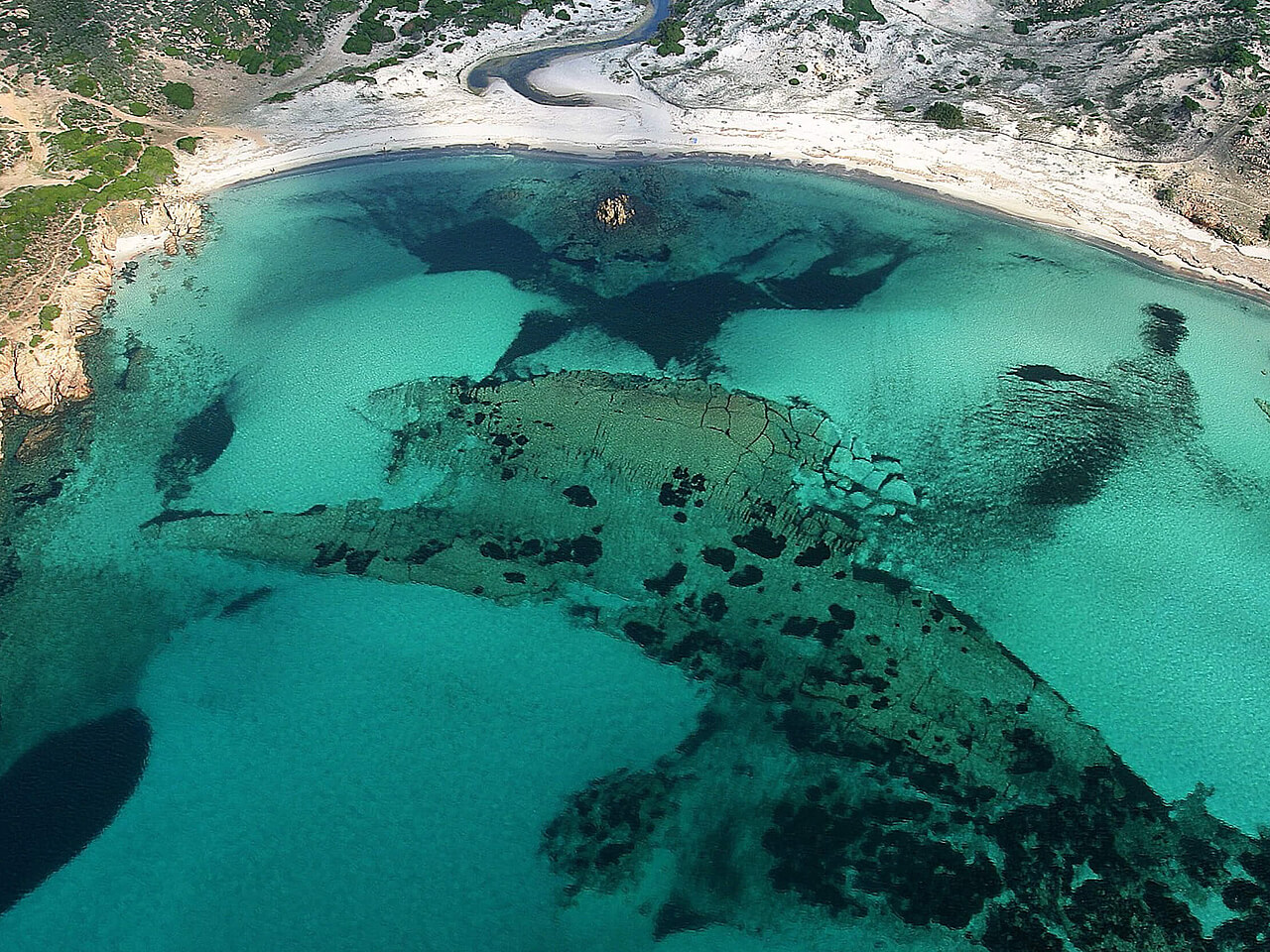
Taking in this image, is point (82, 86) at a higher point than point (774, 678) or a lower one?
higher

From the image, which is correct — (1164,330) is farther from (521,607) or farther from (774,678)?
(521,607)

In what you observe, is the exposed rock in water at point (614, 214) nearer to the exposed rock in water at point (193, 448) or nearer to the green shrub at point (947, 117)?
the green shrub at point (947, 117)

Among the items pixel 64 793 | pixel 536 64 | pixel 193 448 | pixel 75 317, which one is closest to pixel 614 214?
pixel 536 64

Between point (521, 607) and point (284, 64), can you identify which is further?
point (284, 64)

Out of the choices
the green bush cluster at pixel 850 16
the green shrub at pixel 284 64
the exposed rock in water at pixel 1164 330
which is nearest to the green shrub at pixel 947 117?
the green bush cluster at pixel 850 16

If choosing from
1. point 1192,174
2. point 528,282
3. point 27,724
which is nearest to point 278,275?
point 528,282

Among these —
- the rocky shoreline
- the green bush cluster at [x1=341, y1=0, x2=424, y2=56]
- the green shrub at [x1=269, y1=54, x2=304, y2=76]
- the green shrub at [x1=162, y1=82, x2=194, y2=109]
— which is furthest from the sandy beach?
the green bush cluster at [x1=341, y1=0, x2=424, y2=56]
